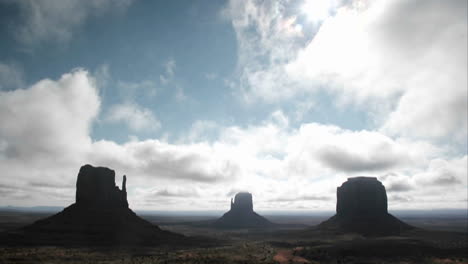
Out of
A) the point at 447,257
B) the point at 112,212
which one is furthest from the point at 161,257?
the point at 447,257

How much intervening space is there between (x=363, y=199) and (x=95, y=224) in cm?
9820

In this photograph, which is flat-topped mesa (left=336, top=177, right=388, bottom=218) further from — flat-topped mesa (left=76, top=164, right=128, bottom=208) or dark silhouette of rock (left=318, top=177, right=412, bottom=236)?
flat-topped mesa (left=76, top=164, right=128, bottom=208)

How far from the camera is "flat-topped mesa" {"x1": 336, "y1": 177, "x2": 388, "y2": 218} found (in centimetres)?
12244

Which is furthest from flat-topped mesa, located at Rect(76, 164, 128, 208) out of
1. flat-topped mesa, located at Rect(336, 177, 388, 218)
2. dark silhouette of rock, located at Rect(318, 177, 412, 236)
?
flat-topped mesa, located at Rect(336, 177, 388, 218)

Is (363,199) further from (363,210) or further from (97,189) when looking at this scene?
(97,189)

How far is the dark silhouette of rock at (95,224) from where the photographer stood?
73562 millimetres

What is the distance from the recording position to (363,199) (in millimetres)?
124250

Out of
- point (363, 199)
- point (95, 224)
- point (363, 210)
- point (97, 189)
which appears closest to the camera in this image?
point (95, 224)

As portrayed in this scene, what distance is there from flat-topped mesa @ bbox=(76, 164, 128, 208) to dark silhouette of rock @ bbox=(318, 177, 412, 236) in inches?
3032

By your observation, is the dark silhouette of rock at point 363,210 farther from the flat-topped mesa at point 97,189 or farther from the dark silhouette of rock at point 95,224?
the flat-topped mesa at point 97,189

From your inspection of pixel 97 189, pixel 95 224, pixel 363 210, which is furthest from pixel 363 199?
pixel 97 189

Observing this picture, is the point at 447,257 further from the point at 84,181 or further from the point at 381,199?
the point at 84,181

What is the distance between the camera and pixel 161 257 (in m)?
58.0

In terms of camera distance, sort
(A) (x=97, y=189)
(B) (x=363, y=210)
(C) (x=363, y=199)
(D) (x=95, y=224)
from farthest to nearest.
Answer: (C) (x=363, y=199)
(B) (x=363, y=210)
(A) (x=97, y=189)
(D) (x=95, y=224)
